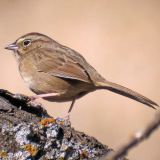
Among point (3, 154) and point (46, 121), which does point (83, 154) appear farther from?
A: point (3, 154)

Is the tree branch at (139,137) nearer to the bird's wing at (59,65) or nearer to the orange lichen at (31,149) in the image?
the orange lichen at (31,149)

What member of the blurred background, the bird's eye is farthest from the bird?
the blurred background

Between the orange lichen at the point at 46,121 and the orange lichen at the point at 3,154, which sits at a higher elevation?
the orange lichen at the point at 46,121

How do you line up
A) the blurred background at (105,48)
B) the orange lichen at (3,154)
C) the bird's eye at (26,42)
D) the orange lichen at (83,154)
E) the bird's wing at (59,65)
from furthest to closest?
the blurred background at (105,48) < the bird's eye at (26,42) < the bird's wing at (59,65) < the orange lichen at (83,154) < the orange lichen at (3,154)

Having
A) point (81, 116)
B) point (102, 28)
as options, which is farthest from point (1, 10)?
point (81, 116)

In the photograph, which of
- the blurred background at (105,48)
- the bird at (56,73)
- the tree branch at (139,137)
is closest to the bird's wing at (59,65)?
the bird at (56,73)

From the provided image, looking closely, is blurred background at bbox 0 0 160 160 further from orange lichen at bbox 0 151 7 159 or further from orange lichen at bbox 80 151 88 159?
orange lichen at bbox 0 151 7 159

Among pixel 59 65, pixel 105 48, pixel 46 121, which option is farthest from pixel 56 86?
pixel 105 48
